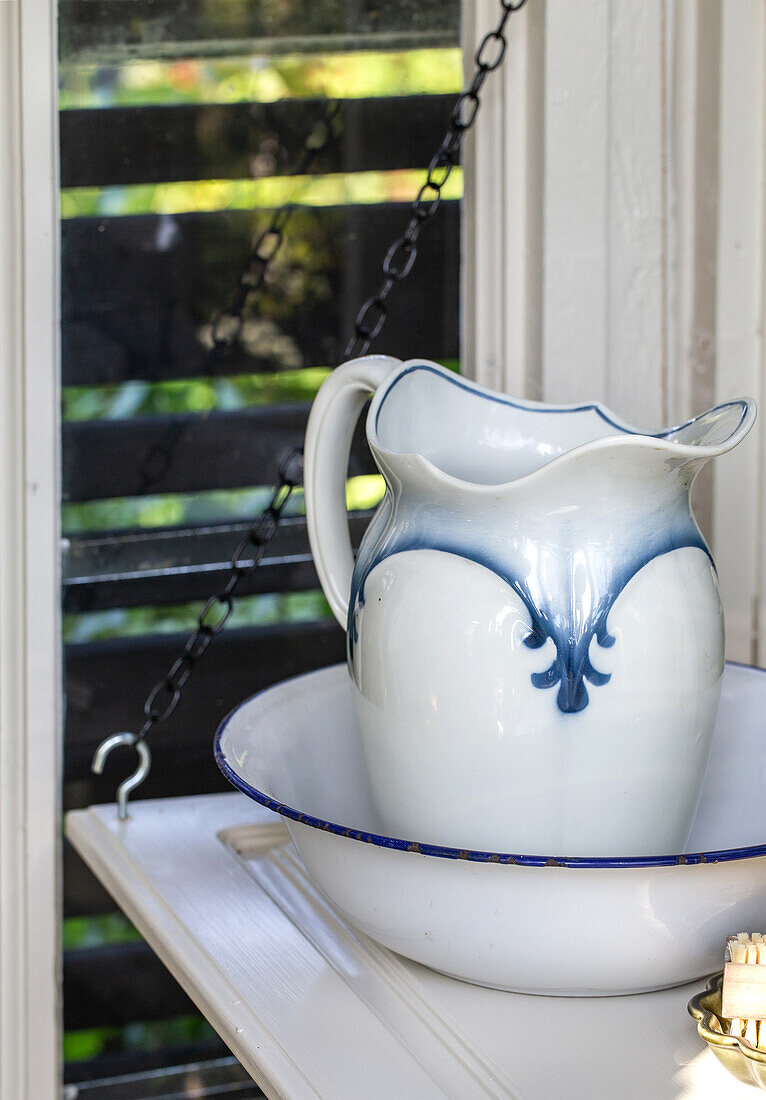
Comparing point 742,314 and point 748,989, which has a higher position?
point 742,314

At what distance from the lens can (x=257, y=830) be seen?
0.60m

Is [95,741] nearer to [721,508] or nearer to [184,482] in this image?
[184,482]

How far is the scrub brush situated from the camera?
13.7 inches

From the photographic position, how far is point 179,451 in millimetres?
688

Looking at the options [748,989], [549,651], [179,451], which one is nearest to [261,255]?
[179,451]

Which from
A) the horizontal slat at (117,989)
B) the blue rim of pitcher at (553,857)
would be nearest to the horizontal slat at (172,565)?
the horizontal slat at (117,989)

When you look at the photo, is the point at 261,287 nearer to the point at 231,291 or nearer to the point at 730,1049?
the point at 231,291

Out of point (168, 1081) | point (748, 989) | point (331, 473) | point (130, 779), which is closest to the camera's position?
point (748, 989)

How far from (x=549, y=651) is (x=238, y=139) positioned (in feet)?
1.37

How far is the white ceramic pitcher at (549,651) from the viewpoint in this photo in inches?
15.8

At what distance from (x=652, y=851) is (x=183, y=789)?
37 centimetres

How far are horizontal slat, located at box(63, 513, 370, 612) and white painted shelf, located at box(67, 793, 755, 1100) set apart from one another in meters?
0.20

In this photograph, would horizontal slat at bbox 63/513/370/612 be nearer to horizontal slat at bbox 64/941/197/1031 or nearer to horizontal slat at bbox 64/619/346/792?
horizontal slat at bbox 64/619/346/792

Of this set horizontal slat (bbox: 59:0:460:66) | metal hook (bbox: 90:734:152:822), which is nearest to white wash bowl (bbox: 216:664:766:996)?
metal hook (bbox: 90:734:152:822)
